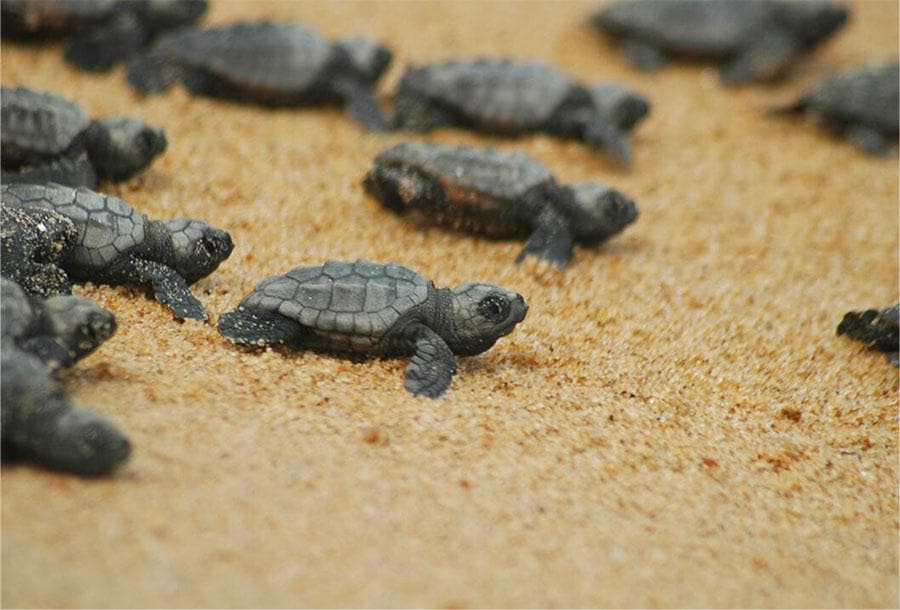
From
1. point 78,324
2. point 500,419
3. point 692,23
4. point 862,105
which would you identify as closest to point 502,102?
point 692,23

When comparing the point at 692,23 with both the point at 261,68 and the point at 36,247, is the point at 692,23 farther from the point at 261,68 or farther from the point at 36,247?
the point at 36,247

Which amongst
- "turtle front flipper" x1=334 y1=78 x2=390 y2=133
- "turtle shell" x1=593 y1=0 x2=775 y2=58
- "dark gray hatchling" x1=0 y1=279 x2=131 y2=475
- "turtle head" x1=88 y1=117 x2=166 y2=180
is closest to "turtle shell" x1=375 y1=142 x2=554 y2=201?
"turtle front flipper" x1=334 y1=78 x2=390 y2=133

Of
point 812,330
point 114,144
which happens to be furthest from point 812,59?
point 114,144

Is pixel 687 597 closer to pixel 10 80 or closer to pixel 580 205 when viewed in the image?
pixel 580 205

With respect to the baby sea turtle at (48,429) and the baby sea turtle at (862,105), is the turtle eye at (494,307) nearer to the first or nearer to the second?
the baby sea turtle at (48,429)

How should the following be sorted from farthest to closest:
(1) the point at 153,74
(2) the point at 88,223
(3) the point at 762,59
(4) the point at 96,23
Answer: (3) the point at 762,59
(4) the point at 96,23
(1) the point at 153,74
(2) the point at 88,223

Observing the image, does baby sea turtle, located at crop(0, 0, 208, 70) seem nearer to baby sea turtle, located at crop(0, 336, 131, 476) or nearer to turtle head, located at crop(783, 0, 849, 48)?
baby sea turtle, located at crop(0, 336, 131, 476)

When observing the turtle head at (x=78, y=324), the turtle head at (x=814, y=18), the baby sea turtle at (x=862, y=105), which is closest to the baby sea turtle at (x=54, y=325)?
the turtle head at (x=78, y=324)
